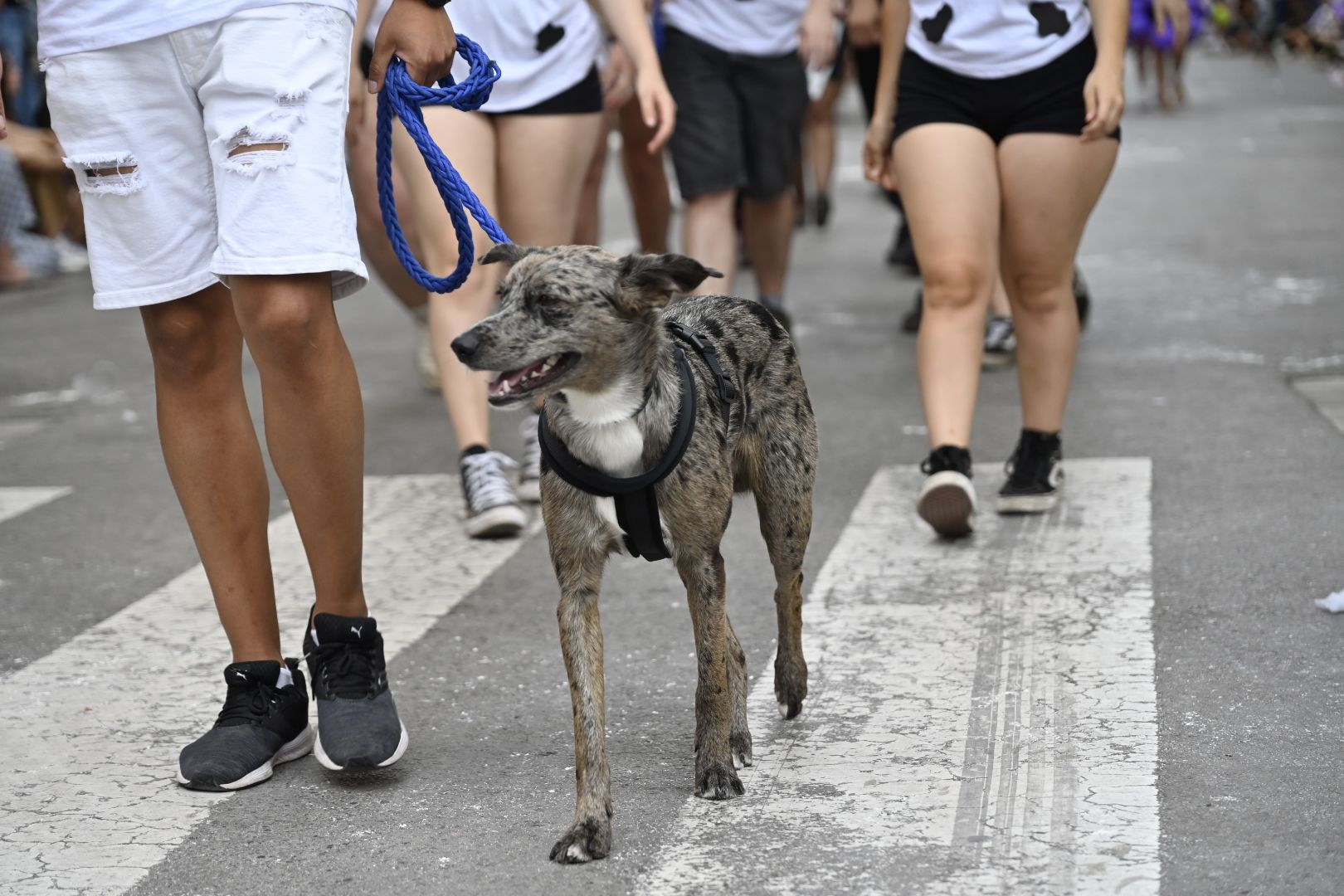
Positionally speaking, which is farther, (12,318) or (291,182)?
(12,318)

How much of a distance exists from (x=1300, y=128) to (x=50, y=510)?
1586cm


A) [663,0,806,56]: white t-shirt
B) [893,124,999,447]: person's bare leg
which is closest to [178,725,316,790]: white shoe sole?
[893,124,999,447]: person's bare leg

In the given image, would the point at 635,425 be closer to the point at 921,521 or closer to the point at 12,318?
the point at 921,521

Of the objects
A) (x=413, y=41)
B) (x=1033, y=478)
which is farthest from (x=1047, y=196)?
(x=413, y=41)

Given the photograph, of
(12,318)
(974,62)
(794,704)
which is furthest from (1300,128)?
(794,704)

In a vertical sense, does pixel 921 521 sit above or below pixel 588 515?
below

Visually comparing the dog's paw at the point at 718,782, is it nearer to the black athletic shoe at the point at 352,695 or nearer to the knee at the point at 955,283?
the black athletic shoe at the point at 352,695

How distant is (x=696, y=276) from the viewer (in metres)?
3.22

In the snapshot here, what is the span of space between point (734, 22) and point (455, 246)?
6.30ft

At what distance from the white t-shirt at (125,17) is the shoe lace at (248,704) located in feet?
4.40

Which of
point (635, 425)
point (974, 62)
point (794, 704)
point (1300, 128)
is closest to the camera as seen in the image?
point (635, 425)

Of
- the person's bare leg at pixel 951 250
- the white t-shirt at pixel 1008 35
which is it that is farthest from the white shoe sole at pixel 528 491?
the white t-shirt at pixel 1008 35

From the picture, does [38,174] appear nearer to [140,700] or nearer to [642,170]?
[642,170]

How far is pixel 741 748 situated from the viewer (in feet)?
11.8
